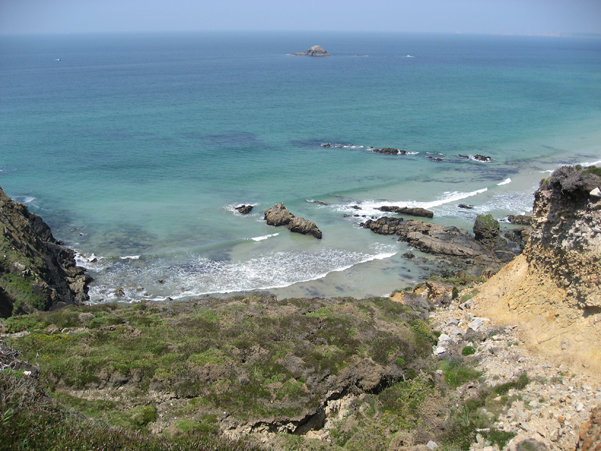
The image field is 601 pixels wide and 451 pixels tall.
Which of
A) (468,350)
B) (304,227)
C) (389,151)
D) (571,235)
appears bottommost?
(304,227)

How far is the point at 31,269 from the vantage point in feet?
88.0

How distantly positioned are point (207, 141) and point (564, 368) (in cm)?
6430

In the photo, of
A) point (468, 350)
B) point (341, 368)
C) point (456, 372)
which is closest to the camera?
point (341, 368)

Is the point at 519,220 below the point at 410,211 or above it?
below

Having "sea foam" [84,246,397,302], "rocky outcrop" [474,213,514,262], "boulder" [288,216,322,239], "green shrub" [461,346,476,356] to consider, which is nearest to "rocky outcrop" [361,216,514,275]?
"rocky outcrop" [474,213,514,262]

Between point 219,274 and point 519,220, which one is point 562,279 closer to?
point 219,274

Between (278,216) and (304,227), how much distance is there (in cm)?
341

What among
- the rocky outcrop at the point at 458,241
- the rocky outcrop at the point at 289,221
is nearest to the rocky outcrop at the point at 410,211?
the rocky outcrop at the point at 458,241

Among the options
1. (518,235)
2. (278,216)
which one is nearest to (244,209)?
(278,216)

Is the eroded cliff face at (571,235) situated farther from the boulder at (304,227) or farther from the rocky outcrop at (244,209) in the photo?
Result: the rocky outcrop at (244,209)

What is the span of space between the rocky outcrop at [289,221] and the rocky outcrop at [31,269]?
1818cm

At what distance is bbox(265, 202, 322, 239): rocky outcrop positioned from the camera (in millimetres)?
43969

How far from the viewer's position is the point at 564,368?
14945mm

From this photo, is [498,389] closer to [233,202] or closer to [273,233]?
[273,233]
